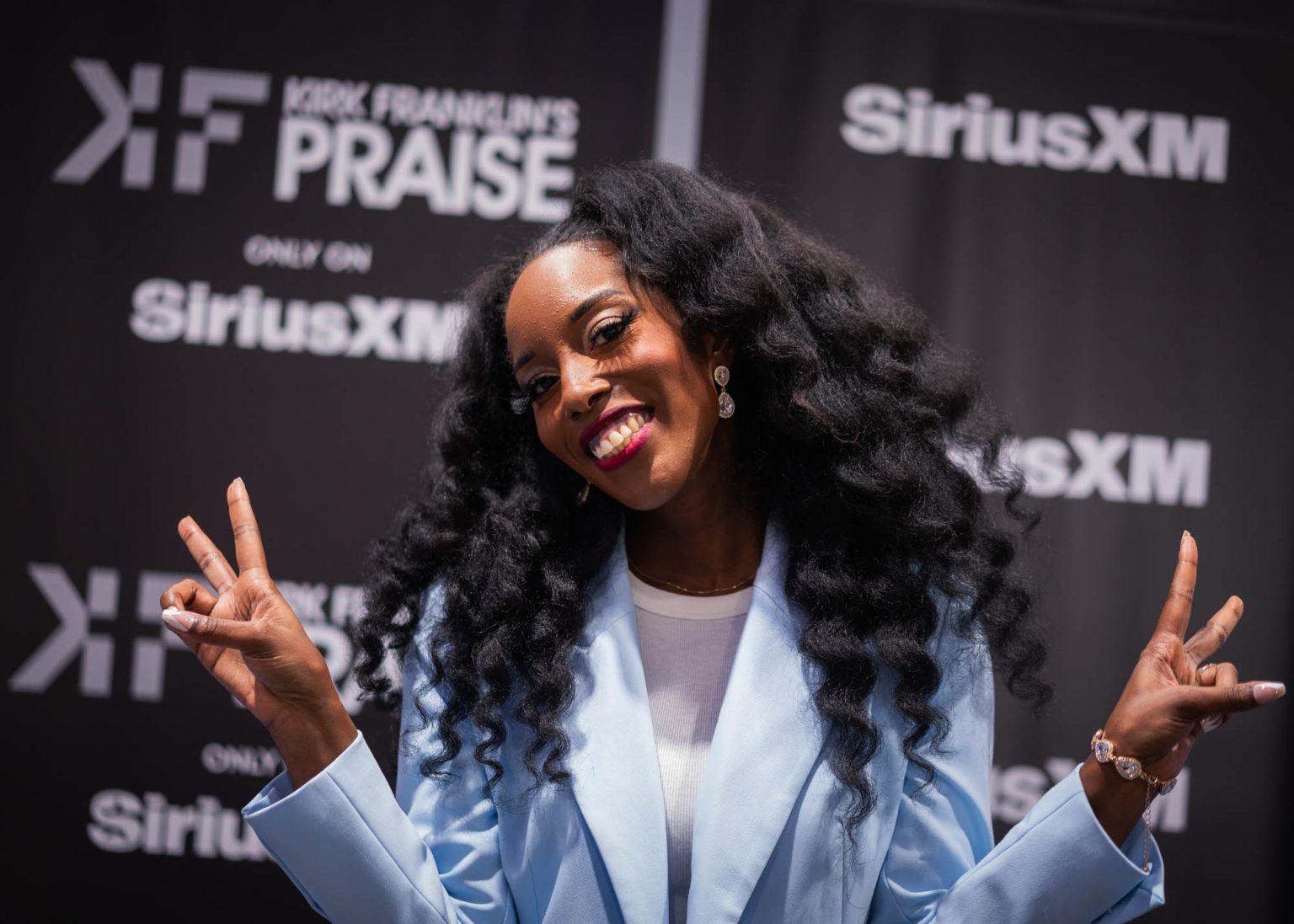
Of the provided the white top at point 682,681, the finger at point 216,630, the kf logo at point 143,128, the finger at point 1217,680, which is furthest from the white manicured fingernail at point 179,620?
the kf logo at point 143,128

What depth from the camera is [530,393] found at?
1.86 meters

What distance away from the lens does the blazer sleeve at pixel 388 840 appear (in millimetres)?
1571

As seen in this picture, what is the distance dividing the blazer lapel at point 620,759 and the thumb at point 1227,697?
28.8 inches

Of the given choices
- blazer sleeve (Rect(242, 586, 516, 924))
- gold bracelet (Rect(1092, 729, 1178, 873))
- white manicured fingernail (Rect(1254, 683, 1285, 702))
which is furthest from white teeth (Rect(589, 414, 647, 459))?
white manicured fingernail (Rect(1254, 683, 1285, 702))

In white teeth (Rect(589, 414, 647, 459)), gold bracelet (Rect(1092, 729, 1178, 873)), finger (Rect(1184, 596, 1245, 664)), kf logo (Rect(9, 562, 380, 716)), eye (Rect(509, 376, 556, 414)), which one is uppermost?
eye (Rect(509, 376, 556, 414))

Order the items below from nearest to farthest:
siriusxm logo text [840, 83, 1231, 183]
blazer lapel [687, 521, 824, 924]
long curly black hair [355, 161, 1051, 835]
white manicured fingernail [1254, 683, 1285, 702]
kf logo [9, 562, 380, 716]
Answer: white manicured fingernail [1254, 683, 1285, 702] → blazer lapel [687, 521, 824, 924] → long curly black hair [355, 161, 1051, 835] → kf logo [9, 562, 380, 716] → siriusxm logo text [840, 83, 1231, 183]

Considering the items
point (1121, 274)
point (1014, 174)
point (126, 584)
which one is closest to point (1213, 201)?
point (1121, 274)

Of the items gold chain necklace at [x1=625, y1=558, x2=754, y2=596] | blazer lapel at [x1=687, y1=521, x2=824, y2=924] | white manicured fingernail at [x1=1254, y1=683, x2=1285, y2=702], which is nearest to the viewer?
white manicured fingernail at [x1=1254, y1=683, x2=1285, y2=702]

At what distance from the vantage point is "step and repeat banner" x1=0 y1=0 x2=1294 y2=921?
296 cm

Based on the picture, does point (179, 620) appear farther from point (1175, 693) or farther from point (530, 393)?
point (1175, 693)

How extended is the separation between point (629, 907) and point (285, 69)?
7.60 feet

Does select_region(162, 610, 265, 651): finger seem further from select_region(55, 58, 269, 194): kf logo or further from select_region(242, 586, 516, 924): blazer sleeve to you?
select_region(55, 58, 269, 194): kf logo

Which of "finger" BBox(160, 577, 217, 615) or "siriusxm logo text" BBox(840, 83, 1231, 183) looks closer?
"finger" BBox(160, 577, 217, 615)

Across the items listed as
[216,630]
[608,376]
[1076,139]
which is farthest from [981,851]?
[1076,139]
